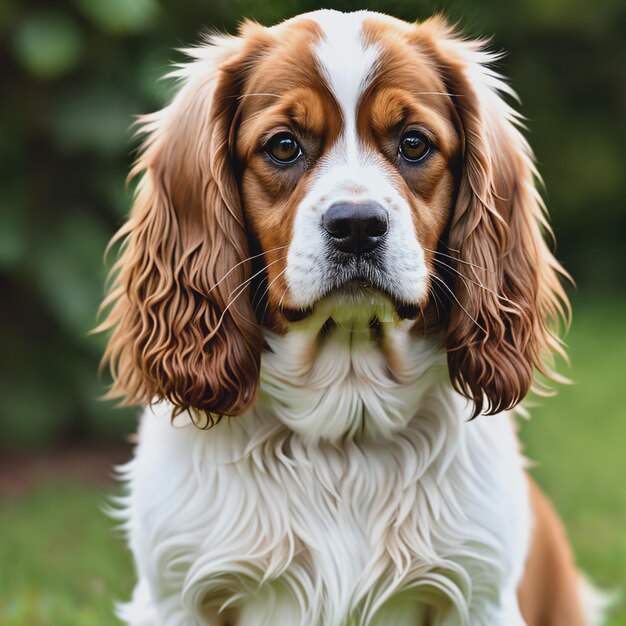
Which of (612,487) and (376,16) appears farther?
(612,487)

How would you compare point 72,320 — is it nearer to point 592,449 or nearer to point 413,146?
point 592,449

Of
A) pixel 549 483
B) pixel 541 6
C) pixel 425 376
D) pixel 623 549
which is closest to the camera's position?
pixel 425 376

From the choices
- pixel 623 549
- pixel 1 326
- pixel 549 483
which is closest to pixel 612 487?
pixel 549 483

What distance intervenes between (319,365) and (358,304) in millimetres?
359

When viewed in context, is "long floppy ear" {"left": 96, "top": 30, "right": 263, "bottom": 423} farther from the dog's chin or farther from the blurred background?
the blurred background

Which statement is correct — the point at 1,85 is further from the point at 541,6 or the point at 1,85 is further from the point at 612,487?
the point at 541,6

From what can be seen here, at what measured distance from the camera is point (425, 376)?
336 centimetres

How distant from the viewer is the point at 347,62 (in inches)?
117

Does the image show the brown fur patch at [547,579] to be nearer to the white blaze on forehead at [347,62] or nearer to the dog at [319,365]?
the dog at [319,365]

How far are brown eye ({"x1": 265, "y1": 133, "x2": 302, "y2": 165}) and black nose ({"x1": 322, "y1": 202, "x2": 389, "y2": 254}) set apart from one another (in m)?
0.27

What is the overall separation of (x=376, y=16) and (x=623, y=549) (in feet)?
11.7

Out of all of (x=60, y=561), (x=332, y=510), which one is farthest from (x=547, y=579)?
(x=60, y=561)

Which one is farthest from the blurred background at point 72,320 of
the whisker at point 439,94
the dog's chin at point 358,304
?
the dog's chin at point 358,304

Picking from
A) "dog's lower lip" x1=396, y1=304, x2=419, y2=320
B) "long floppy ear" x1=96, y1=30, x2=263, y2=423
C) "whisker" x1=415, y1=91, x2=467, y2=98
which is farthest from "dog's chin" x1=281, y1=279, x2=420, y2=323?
"whisker" x1=415, y1=91, x2=467, y2=98
